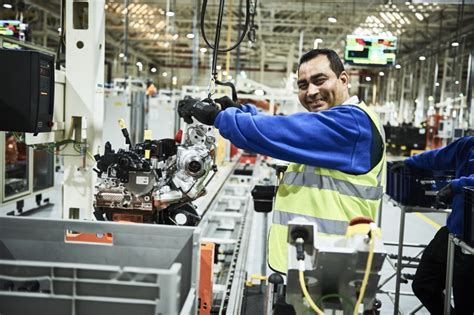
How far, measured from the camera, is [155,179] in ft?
8.91

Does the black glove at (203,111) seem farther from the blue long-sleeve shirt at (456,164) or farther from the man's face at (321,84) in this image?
the blue long-sleeve shirt at (456,164)

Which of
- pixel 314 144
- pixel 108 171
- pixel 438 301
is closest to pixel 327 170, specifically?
pixel 314 144

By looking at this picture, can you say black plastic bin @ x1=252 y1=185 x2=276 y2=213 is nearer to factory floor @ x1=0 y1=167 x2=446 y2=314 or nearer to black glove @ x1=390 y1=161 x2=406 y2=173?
black glove @ x1=390 y1=161 x2=406 y2=173

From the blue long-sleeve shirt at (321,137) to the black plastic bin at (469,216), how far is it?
3.65ft

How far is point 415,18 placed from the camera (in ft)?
51.4

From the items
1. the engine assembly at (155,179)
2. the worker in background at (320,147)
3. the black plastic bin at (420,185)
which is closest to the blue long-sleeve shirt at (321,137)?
the worker in background at (320,147)

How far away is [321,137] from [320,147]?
0.04m

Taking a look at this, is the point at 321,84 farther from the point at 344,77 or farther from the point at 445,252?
the point at 445,252

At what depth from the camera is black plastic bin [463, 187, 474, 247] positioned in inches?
97.0

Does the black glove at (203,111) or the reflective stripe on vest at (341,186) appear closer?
the reflective stripe on vest at (341,186)

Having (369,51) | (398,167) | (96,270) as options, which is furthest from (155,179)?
(369,51)

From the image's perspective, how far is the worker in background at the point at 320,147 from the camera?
1697 millimetres

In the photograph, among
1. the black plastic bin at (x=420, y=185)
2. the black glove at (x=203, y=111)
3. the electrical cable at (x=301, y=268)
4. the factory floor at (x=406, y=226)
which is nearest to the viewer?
the electrical cable at (x=301, y=268)

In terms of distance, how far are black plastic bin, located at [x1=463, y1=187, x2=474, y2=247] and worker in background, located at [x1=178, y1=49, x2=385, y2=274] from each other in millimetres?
960
